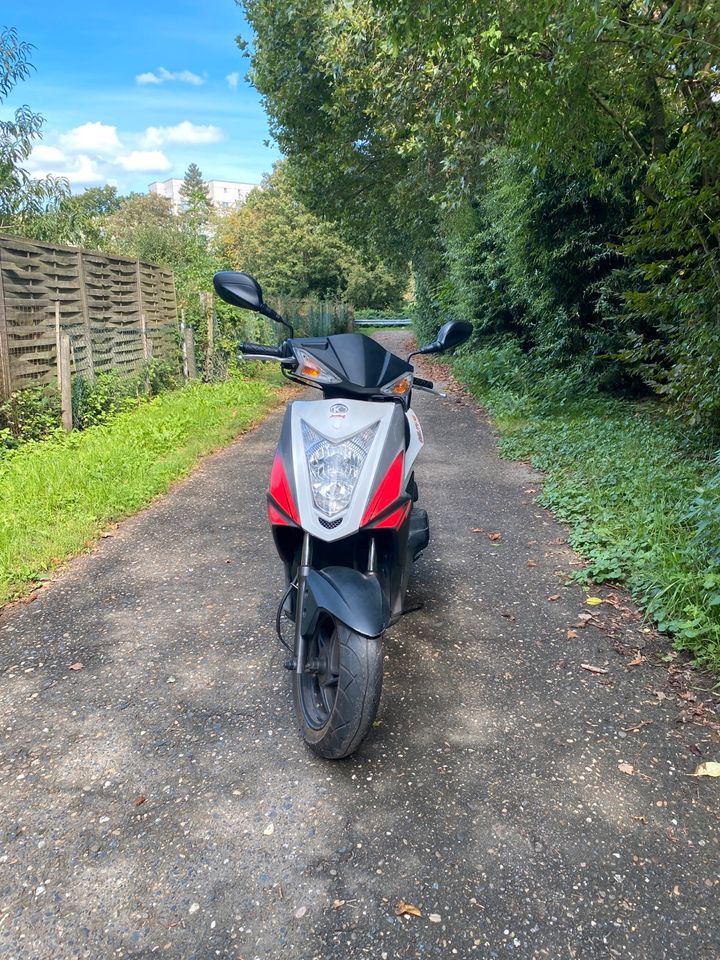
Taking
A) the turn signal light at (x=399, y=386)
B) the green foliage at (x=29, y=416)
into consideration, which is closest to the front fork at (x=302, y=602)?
the turn signal light at (x=399, y=386)

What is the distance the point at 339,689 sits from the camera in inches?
95.4

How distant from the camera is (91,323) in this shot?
28.4 ft

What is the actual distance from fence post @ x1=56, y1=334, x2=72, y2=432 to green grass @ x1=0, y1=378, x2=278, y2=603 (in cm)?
27

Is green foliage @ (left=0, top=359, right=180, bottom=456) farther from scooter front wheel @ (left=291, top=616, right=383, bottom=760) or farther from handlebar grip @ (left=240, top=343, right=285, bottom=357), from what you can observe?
scooter front wheel @ (left=291, top=616, right=383, bottom=760)

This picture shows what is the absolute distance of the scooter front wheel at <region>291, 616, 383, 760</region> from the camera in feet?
7.82

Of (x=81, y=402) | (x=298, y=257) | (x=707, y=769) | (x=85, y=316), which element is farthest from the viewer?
(x=298, y=257)

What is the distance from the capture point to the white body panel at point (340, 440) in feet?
8.51

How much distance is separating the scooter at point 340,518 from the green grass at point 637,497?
5.22 ft

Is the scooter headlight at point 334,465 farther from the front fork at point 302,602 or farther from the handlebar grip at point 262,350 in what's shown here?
the handlebar grip at point 262,350

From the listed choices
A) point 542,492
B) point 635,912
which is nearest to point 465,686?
point 635,912

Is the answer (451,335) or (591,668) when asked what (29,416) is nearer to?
(451,335)

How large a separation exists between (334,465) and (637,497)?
10.4ft

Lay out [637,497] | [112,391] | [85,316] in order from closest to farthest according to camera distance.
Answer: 1. [637,497]
2. [85,316]
3. [112,391]

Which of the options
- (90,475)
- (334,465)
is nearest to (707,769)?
(334,465)
